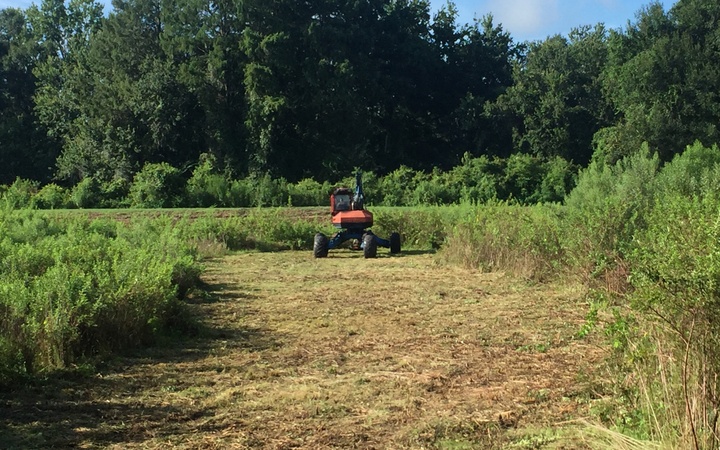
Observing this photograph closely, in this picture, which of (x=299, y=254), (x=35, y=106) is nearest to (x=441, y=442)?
(x=299, y=254)

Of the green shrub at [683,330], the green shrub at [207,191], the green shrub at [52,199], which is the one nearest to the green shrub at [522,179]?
the green shrub at [207,191]

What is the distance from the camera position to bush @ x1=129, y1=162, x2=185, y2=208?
1131 inches

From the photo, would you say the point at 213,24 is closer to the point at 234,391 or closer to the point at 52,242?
the point at 52,242

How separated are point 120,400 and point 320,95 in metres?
36.8

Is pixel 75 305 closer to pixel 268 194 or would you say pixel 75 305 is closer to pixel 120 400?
pixel 120 400

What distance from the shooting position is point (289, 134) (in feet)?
139

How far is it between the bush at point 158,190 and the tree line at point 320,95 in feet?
32.5

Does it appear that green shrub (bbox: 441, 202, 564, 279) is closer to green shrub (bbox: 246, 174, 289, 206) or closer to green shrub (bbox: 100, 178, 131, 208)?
green shrub (bbox: 246, 174, 289, 206)

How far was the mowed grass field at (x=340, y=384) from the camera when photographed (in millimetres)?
4629

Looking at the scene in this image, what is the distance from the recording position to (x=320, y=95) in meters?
41.1

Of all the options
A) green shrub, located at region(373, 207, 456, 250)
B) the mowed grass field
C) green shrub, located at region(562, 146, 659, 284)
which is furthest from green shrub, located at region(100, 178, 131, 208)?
green shrub, located at region(562, 146, 659, 284)

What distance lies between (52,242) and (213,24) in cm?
3592

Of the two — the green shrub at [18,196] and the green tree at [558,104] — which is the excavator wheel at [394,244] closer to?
the green shrub at [18,196]

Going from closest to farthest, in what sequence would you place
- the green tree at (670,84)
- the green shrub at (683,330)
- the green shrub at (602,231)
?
the green shrub at (683,330), the green shrub at (602,231), the green tree at (670,84)
